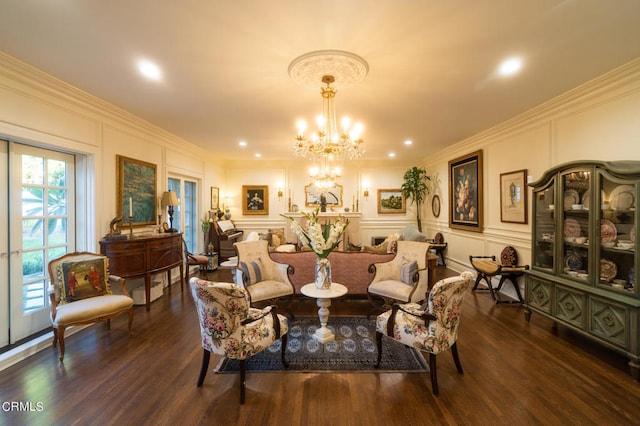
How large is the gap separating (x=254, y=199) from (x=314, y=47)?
6034 millimetres

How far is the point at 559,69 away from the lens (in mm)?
2715

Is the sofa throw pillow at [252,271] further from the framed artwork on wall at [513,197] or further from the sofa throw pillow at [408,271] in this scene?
the framed artwork on wall at [513,197]

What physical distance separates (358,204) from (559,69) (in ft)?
18.0

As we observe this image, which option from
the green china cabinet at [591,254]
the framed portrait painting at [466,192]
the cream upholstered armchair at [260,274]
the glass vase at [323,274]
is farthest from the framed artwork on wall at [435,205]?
the glass vase at [323,274]

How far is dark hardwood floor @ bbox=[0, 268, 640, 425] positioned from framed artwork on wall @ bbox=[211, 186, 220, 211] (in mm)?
4342

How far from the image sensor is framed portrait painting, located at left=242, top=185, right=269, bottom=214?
26.0ft

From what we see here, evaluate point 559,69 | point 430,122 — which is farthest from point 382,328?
point 430,122

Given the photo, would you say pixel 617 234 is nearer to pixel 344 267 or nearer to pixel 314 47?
pixel 344 267

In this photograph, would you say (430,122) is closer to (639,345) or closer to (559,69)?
(559,69)

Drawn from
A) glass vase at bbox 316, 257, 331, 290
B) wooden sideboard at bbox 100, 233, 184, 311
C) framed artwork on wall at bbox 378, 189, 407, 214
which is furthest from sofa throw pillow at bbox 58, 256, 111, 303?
framed artwork on wall at bbox 378, 189, 407, 214

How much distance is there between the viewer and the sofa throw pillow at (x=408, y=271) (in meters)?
3.45

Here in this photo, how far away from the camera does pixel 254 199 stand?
313 inches
